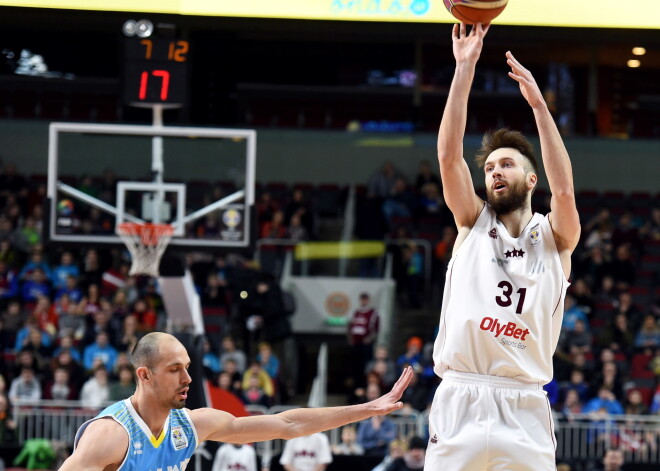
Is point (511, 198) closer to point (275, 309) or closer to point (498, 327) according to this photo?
point (498, 327)

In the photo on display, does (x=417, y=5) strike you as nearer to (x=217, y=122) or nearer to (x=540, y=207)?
(x=217, y=122)

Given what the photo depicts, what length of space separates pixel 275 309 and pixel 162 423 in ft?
41.0

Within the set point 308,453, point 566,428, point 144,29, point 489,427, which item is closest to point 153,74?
point 144,29

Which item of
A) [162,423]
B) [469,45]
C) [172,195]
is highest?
[469,45]

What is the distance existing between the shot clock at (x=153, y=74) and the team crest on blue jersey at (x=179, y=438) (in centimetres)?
752

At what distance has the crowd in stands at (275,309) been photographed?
15273 millimetres

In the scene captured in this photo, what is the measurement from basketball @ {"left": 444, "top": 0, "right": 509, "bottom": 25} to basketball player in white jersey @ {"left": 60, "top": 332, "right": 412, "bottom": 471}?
61.8 inches

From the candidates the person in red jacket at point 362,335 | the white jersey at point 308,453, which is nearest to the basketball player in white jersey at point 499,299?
the white jersey at point 308,453

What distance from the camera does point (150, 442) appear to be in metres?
5.06

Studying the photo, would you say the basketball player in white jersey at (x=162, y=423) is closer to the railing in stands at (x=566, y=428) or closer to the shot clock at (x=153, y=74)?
the shot clock at (x=153, y=74)

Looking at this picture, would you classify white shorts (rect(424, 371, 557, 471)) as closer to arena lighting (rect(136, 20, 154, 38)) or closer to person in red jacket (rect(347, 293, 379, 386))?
arena lighting (rect(136, 20, 154, 38))

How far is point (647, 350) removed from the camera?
55.8ft

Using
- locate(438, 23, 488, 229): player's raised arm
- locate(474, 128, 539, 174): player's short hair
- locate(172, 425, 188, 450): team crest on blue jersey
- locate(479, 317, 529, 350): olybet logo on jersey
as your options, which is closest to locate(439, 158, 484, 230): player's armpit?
locate(438, 23, 488, 229): player's raised arm

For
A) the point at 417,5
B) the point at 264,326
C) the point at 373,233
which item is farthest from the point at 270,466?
the point at 373,233
